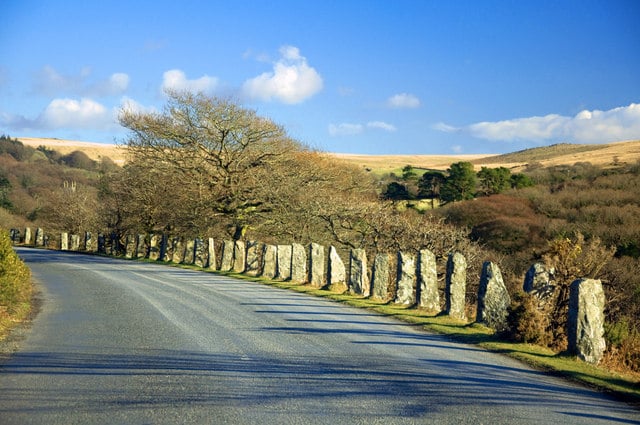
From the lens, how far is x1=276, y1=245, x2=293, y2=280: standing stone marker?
76.3 feet

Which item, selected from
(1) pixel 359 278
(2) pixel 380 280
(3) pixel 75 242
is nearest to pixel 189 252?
(1) pixel 359 278

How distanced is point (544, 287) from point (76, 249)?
39093 mm

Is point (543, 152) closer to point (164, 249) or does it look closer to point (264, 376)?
point (164, 249)

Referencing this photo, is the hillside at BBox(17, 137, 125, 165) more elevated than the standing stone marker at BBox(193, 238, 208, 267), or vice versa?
the hillside at BBox(17, 137, 125, 165)

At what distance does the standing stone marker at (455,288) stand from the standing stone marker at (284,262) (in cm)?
959

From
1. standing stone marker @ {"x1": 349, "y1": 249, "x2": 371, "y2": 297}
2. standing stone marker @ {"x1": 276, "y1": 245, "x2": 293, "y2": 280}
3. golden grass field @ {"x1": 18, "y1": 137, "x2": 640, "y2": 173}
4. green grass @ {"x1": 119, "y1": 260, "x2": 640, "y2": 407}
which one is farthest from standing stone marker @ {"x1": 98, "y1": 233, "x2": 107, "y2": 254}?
golden grass field @ {"x1": 18, "y1": 137, "x2": 640, "y2": 173}

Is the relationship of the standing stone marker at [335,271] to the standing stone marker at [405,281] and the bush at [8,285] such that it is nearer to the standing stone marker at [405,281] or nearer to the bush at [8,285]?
the standing stone marker at [405,281]

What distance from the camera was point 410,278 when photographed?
16.8 meters

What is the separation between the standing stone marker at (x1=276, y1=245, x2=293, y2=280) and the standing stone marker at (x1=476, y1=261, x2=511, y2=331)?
11008 mm

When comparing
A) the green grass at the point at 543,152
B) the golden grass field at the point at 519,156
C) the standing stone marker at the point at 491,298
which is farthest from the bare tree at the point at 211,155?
the green grass at the point at 543,152

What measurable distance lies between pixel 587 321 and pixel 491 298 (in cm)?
306

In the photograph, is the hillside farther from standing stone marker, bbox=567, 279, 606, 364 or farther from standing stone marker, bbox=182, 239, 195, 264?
standing stone marker, bbox=567, 279, 606, 364

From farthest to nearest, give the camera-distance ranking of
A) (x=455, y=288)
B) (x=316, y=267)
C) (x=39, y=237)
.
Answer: (x=39, y=237)
(x=316, y=267)
(x=455, y=288)

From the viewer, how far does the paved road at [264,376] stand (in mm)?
6184
